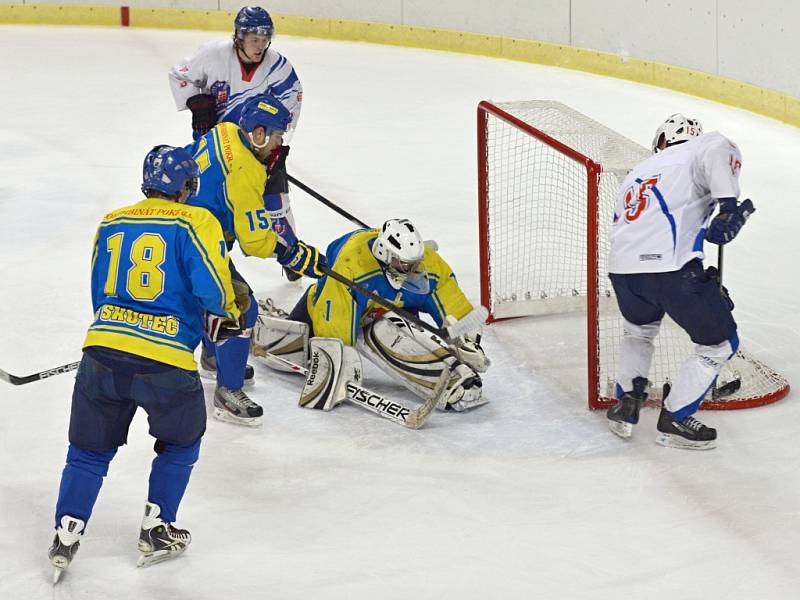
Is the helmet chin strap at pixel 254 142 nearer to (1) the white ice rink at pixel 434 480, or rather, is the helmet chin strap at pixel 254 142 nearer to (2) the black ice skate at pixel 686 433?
(1) the white ice rink at pixel 434 480

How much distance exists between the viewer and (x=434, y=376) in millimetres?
4805

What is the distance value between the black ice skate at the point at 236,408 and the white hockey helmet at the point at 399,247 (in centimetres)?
68

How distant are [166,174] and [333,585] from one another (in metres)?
1.19

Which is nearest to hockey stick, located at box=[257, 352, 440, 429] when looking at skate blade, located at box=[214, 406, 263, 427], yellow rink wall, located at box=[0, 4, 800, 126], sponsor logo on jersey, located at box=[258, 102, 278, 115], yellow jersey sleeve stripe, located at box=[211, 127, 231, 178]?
skate blade, located at box=[214, 406, 263, 427]

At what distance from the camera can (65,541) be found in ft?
11.8

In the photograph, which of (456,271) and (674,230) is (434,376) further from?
(456,271)

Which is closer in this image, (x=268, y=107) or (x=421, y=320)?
(x=268, y=107)

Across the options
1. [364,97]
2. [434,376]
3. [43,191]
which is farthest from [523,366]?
[364,97]

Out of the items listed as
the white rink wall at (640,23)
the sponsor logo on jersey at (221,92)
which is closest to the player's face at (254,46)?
the sponsor logo on jersey at (221,92)

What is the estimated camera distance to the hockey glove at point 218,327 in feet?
12.3

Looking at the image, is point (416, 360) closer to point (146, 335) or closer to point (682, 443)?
point (682, 443)

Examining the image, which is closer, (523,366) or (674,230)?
(674,230)

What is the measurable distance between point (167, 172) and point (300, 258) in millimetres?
1042

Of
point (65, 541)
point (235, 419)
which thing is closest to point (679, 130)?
point (235, 419)
